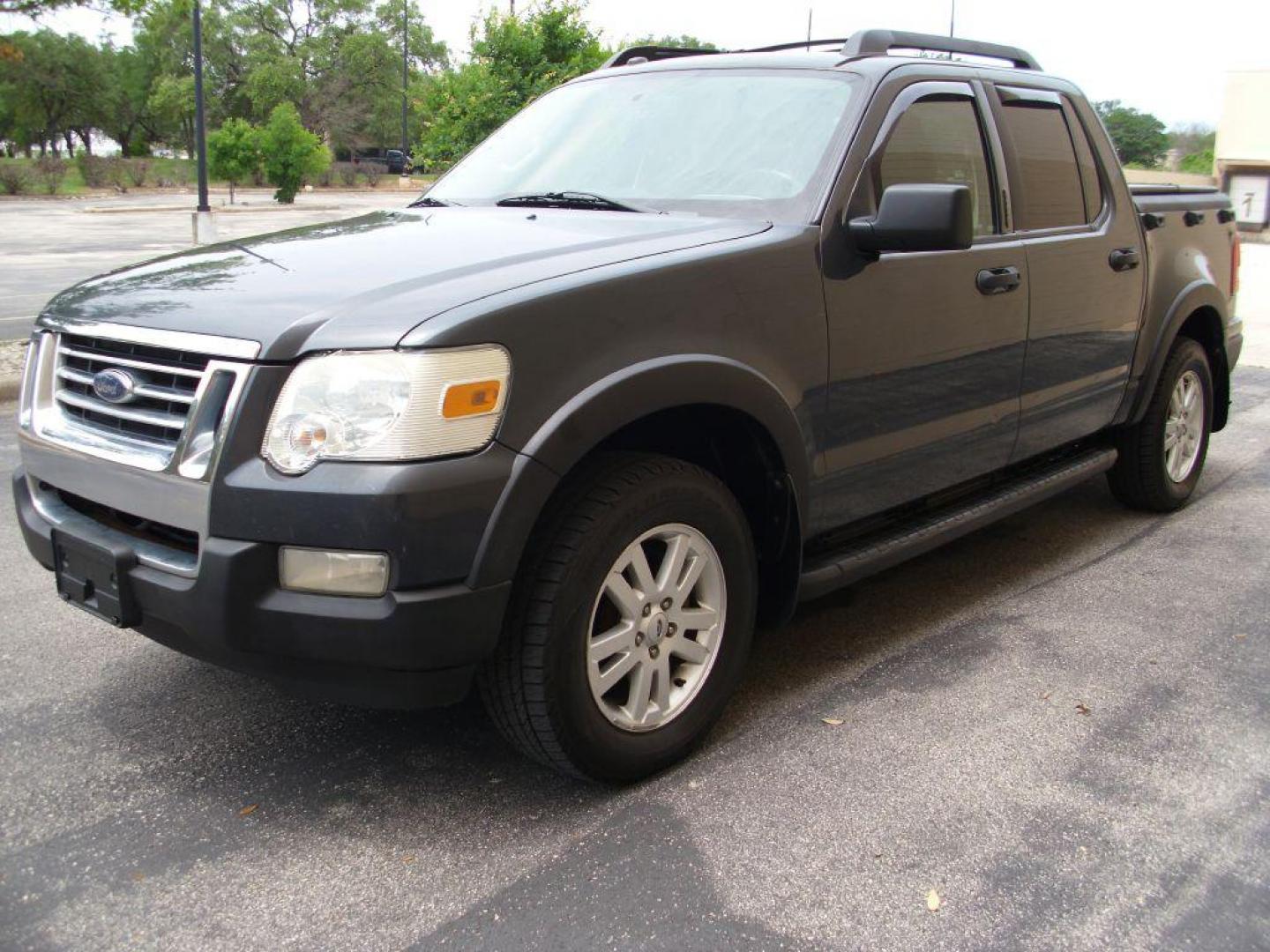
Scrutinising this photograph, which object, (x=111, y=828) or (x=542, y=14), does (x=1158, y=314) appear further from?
(x=542, y=14)

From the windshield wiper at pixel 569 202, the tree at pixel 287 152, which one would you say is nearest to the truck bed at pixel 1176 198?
the windshield wiper at pixel 569 202

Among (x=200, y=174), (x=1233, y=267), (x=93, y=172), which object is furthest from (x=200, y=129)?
(x=93, y=172)

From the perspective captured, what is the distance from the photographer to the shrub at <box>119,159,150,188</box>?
162ft

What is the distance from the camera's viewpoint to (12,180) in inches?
1662

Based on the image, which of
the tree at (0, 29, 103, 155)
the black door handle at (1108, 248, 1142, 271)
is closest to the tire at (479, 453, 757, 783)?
the black door handle at (1108, 248, 1142, 271)

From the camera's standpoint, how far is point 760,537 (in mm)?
3404

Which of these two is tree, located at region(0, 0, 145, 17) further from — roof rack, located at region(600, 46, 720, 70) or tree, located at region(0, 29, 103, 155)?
tree, located at region(0, 29, 103, 155)

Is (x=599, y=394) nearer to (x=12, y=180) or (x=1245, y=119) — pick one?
(x=12, y=180)

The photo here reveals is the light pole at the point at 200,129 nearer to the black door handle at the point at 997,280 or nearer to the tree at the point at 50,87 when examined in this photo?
the black door handle at the point at 997,280

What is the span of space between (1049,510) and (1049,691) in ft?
7.56

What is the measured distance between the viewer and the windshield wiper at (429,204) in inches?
161

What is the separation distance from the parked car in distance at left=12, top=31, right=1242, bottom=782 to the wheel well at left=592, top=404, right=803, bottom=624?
11 mm

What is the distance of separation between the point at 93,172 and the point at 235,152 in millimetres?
11331

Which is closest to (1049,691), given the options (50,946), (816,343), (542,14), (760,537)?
(760,537)
